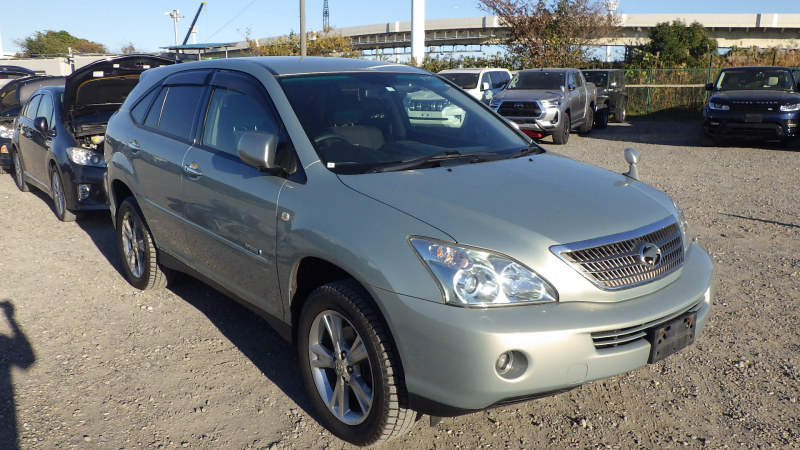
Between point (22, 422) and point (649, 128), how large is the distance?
19112 millimetres

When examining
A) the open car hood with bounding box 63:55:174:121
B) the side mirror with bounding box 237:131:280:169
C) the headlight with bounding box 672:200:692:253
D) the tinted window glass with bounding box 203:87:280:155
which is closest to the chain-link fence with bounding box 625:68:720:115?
the open car hood with bounding box 63:55:174:121

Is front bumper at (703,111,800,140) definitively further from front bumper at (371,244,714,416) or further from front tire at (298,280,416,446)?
front tire at (298,280,416,446)

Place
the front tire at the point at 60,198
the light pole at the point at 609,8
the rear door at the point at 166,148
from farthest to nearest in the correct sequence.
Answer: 1. the light pole at the point at 609,8
2. the front tire at the point at 60,198
3. the rear door at the point at 166,148

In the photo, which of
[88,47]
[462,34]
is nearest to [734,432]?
[462,34]

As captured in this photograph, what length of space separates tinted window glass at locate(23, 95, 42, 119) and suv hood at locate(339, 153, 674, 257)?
7.59 m

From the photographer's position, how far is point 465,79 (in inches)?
713

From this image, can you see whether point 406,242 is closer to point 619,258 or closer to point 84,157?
point 619,258

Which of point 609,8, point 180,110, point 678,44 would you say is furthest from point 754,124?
point 609,8

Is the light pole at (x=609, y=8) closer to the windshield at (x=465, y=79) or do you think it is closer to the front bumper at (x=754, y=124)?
Result: the windshield at (x=465, y=79)

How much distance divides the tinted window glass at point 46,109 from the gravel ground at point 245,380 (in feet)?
8.48

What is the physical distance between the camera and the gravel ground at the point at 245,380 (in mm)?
3176

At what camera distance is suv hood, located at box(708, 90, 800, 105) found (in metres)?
13.4

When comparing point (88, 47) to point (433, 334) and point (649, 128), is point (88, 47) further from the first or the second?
point (433, 334)

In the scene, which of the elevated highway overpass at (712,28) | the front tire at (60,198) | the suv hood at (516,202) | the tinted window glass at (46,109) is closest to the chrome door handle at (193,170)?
the suv hood at (516,202)
